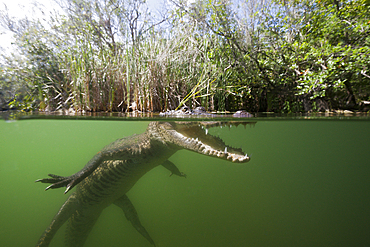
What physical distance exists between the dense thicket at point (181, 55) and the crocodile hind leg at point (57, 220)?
261 cm

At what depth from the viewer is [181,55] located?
15.7 ft

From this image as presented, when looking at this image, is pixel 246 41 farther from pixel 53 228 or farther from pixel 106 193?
pixel 53 228

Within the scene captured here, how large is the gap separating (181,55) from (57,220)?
4.25 m

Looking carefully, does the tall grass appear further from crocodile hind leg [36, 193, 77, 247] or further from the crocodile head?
crocodile hind leg [36, 193, 77, 247]

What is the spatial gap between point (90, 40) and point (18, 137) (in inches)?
210

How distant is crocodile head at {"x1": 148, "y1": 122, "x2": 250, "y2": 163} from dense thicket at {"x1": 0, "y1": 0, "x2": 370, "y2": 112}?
194 centimetres

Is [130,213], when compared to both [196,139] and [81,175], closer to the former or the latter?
[81,175]

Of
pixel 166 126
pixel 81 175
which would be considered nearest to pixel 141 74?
pixel 166 126

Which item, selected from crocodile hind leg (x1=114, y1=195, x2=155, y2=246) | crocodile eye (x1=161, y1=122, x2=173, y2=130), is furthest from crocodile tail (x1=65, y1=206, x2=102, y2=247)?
crocodile eye (x1=161, y1=122, x2=173, y2=130)

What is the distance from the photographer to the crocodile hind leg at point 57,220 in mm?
2770

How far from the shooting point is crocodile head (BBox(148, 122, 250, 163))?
6.18 feet

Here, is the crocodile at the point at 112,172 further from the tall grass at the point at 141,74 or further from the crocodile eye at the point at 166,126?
the tall grass at the point at 141,74

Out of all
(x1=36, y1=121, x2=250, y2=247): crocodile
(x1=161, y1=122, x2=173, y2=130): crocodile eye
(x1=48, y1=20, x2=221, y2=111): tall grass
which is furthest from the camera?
(x1=48, y1=20, x2=221, y2=111): tall grass

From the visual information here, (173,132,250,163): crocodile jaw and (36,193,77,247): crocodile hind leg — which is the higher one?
(173,132,250,163): crocodile jaw
